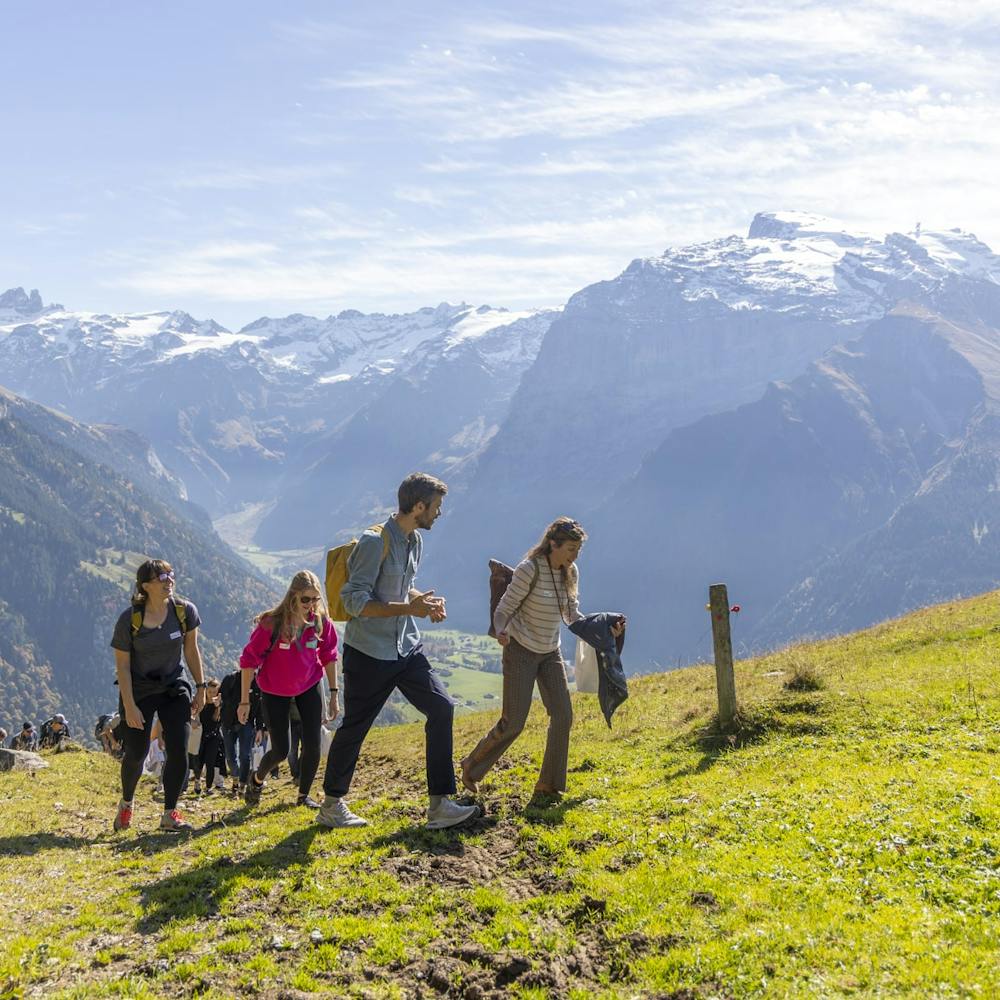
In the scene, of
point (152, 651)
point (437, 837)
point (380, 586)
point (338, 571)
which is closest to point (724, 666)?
point (437, 837)

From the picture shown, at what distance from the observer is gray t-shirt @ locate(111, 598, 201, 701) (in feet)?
40.7

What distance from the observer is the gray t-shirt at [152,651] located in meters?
12.4

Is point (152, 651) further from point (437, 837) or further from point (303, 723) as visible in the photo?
point (437, 837)

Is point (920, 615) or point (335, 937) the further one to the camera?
point (920, 615)

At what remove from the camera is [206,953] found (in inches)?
321

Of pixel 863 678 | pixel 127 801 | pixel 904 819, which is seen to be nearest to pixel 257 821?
pixel 127 801

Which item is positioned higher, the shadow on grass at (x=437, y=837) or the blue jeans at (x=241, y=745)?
the shadow on grass at (x=437, y=837)

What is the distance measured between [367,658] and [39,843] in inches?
275

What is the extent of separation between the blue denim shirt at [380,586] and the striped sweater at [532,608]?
1.54 metres

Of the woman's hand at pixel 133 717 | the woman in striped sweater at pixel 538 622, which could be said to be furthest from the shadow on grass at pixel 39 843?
the woman in striped sweater at pixel 538 622

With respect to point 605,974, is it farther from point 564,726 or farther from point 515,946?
point 564,726

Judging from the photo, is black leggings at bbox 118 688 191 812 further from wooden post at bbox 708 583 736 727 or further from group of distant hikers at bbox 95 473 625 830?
wooden post at bbox 708 583 736 727

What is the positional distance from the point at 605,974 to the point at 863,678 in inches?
521

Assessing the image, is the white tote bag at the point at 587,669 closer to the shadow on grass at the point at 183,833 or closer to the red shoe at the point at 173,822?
the shadow on grass at the point at 183,833
